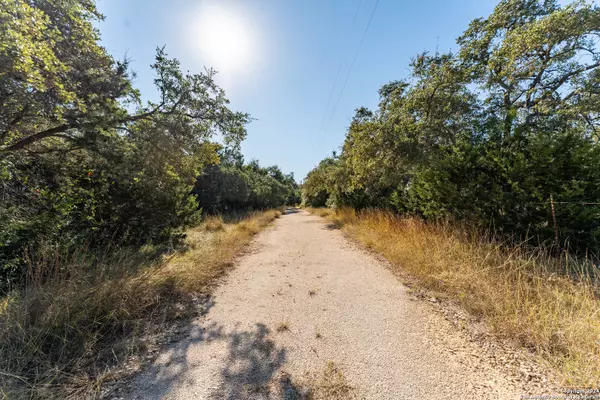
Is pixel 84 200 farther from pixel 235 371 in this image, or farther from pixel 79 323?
pixel 235 371

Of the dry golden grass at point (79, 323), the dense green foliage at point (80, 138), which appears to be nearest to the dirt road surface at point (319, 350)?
the dry golden grass at point (79, 323)

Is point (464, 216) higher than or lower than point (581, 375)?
higher

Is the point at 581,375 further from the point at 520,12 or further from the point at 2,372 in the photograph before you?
the point at 520,12

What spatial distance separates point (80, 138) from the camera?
378cm

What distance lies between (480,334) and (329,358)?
5.53 feet

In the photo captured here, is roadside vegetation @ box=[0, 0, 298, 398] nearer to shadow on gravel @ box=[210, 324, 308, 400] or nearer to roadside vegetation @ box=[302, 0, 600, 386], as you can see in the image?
shadow on gravel @ box=[210, 324, 308, 400]

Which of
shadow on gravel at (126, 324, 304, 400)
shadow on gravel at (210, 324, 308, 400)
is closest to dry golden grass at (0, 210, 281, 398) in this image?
shadow on gravel at (126, 324, 304, 400)

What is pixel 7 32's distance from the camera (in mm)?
2141

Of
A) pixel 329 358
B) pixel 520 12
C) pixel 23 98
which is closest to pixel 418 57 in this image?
pixel 520 12

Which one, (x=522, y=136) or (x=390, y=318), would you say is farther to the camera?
(x=522, y=136)

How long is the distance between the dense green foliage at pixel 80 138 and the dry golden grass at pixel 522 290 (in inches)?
209

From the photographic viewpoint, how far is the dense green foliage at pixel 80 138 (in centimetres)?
277

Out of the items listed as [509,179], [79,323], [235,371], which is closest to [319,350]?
[235,371]

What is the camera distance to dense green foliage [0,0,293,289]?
9.09 feet
